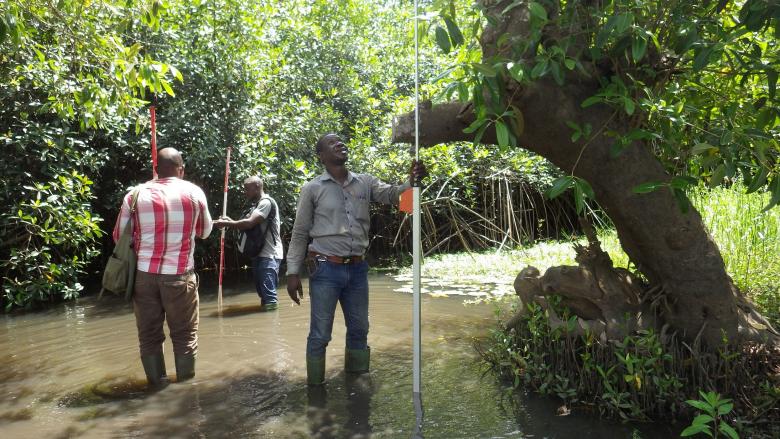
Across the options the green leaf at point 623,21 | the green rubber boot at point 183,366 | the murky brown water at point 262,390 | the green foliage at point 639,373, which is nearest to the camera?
the green leaf at point 623,21

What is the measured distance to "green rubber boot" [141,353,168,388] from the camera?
5.26 m

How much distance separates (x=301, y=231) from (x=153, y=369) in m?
1.68

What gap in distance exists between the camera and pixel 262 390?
5121 mm

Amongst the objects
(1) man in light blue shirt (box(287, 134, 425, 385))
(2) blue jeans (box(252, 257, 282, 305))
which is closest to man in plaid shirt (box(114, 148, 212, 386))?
(1) man in light blue shirt (box(287, 134, 425, 385))

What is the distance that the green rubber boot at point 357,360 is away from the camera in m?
5.39

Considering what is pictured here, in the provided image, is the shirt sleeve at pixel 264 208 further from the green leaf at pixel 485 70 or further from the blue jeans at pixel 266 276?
the green leaf at pixel 485 70

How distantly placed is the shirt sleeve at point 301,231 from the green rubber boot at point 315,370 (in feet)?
2.35

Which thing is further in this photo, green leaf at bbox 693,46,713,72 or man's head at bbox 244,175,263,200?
man's head at bbox 244,175,263,200

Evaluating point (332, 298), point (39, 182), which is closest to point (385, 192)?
point (332, 298)

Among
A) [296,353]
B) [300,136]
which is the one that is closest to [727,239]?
[296,353]

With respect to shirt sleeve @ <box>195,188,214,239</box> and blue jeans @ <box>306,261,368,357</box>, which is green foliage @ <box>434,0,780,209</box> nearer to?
blue jeans @ <box>306,261,368,357</box>

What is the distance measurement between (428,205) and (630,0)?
991 centimetres

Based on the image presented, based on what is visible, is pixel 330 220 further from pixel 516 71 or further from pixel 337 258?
pixel 516 71

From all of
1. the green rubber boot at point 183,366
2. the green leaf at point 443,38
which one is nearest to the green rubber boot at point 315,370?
the green rubber boot at point 183,366
